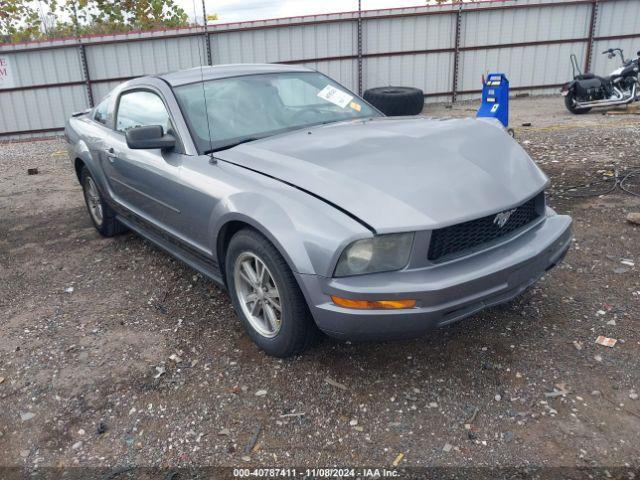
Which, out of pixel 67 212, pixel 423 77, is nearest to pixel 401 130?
pixel 67 212

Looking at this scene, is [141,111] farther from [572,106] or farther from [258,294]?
[572,106]

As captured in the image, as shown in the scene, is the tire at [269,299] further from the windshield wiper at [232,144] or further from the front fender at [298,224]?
the windshield wiper at [232,144]

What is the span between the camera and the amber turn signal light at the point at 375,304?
7.72 feet

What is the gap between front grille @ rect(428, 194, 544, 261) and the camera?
245cm

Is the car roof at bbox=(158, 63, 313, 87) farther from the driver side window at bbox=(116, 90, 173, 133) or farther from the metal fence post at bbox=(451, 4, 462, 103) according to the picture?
the metal fence post at bbox=(451, 4, 462, 103)

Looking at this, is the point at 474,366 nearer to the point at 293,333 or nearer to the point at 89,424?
the point at 293,333

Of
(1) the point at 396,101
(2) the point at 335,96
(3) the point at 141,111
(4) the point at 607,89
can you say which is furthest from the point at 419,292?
(4) the point at 607,89

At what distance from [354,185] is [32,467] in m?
1.92

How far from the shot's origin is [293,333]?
2.71 meters

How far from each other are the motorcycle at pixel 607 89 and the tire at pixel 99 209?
9672 mm

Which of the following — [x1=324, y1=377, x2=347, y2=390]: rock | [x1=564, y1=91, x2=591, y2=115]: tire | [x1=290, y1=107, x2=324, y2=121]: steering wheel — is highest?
[x1=290, y1=107, x2=324, y2=121]: steering wheel

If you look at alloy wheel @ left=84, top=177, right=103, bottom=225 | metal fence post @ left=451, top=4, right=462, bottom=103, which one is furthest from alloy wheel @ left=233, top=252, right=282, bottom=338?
metal fence post @ left=451, top=4, right=462, bottom=103

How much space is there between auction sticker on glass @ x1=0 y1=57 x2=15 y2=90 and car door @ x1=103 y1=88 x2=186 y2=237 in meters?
11.1

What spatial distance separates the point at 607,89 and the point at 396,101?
4291mm
